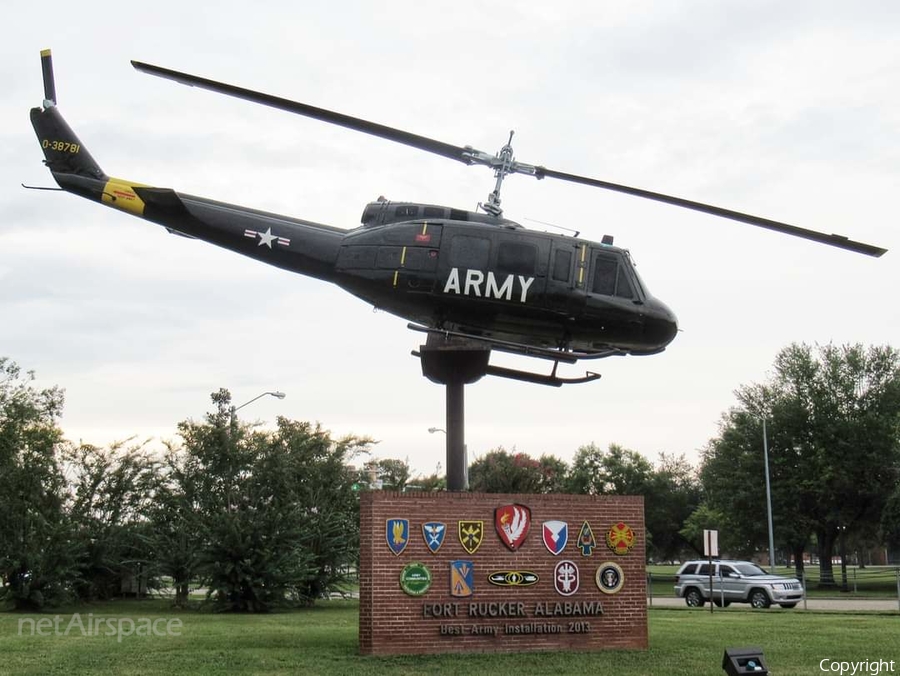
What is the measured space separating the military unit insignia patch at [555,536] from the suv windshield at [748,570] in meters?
17.1

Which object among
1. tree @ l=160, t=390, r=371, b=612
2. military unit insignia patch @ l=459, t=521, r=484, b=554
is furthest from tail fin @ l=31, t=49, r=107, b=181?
tree @ l=160, t=390, r=371, b=612

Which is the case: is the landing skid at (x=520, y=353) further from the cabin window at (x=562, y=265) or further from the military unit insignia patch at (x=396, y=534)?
the military unit insignia patch at (x=396, y=534)

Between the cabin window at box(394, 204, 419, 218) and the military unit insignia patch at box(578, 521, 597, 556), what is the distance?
5.96m

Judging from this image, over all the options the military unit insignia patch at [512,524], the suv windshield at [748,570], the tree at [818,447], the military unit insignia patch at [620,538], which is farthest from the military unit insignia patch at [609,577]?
the tree at [818,447]

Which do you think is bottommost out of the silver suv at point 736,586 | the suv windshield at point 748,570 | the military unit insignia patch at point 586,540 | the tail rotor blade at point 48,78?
the silver suv at point 736,586

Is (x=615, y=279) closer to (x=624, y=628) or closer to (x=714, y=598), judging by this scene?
(x=624, y=628)

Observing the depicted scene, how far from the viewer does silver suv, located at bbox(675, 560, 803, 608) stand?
30.1 meters

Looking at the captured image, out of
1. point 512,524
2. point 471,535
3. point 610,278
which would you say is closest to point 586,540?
point 512,524

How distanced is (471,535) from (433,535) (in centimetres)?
65

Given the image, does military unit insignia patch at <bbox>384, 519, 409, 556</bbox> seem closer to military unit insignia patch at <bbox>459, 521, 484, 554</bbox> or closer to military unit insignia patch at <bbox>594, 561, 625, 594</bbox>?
military unit insignia patch at <bbox>459, 521, 484, 554</bbox>

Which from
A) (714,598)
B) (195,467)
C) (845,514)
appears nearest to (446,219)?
(195,467)

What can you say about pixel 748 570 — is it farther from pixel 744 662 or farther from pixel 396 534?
pixel 744 662

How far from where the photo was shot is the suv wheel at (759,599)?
99.1ft

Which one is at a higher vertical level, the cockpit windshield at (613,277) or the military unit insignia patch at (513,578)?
the cockpit windshield at (613,277)
